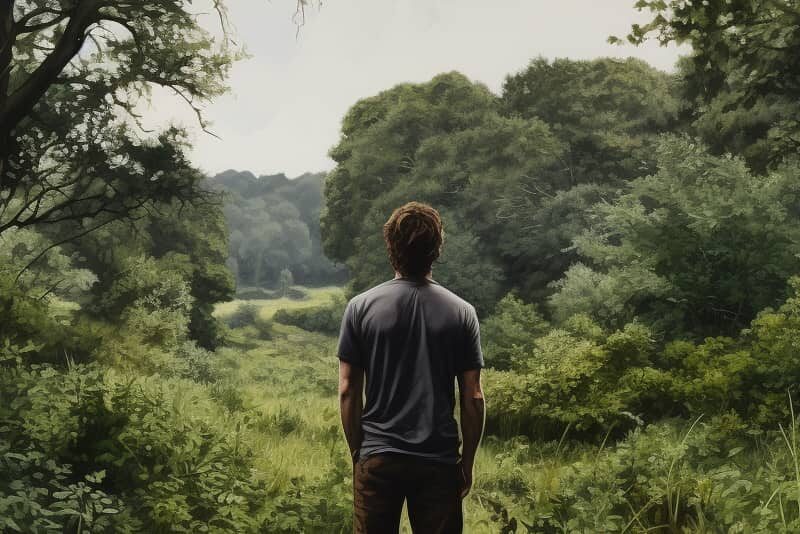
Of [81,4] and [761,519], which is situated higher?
[81,4]

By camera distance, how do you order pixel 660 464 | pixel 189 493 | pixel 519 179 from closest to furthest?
pixel 660 464 < pixel 189 493 < pixel 519 179

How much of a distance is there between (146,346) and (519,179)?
15415 mm

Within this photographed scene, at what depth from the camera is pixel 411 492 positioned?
2.64m

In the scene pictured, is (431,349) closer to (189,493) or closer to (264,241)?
(189,493)

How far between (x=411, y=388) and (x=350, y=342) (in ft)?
1.06

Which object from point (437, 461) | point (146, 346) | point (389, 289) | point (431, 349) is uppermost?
point (389, 289)

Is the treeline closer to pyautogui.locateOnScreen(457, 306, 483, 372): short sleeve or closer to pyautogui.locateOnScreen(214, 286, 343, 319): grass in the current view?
pyautogui.locateOnScreen(457, 306, 483, 372): short sleeve

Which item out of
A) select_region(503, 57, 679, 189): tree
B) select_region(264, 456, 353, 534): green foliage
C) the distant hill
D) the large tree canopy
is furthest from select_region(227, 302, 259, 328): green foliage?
select_region(264, 456, 353, 534): green foliage

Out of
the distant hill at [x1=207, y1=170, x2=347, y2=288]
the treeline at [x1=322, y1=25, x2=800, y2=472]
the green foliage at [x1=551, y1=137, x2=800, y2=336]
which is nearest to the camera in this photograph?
the treeline at [x1=322, y1=25, x2=800, y2=472]

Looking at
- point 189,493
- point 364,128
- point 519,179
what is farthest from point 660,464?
point 364,128

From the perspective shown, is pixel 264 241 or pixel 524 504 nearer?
pixel 524 504

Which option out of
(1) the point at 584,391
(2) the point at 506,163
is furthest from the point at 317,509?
(2) the point at 506,163

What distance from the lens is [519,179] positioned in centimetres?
2562

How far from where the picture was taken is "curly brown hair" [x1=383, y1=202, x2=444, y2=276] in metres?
2.74
